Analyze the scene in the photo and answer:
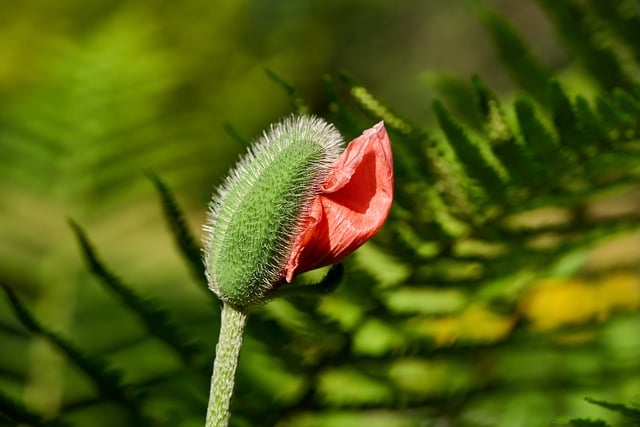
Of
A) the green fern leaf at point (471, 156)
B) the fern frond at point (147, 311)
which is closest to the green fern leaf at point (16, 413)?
the fern frond at point (147, 311)

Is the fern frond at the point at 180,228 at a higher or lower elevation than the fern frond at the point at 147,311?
higher

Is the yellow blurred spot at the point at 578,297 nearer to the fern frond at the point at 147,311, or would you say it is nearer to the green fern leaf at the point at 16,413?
the fern frond at the point at 147,311

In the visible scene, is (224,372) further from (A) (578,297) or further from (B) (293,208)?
(A) (578,297)

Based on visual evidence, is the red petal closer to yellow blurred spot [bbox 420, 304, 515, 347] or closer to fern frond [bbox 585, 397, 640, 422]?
fern frond [bbox 585, 397, 640, 422]

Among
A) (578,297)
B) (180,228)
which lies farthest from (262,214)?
(578,297)

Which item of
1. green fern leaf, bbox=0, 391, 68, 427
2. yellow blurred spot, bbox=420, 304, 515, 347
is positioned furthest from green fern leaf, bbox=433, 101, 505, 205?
green fern leaf, bbox=0, 391, 68, 427

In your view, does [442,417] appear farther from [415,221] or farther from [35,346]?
[35,346]

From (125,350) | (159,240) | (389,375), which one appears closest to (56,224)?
(159,240)
